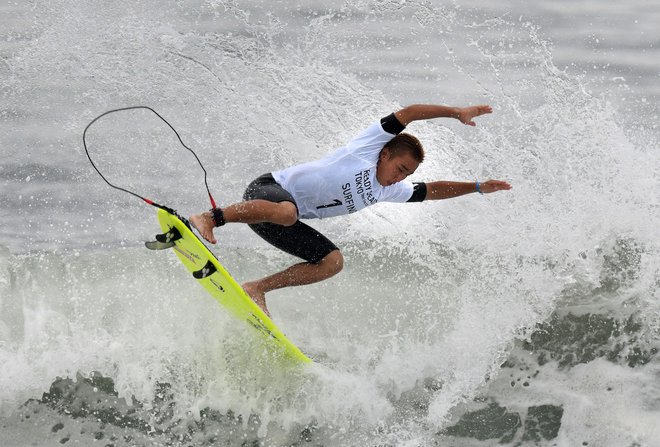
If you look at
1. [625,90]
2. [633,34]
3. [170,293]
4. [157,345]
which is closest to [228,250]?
[170,293]

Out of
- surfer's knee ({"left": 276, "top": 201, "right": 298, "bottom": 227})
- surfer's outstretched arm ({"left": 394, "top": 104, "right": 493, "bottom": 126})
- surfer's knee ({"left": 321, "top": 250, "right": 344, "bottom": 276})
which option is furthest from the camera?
surfer's knee ({"left": 321, "top": 250, "right": 344, "bottom": 276})

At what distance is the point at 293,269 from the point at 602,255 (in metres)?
A: 2.64

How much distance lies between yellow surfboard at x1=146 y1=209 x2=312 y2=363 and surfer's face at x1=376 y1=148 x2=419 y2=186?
1.13 m

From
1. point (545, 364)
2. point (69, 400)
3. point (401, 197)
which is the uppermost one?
point (401, 197)

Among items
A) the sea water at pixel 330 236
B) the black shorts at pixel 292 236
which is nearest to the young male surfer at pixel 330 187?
the black shorts at pixel 292 236

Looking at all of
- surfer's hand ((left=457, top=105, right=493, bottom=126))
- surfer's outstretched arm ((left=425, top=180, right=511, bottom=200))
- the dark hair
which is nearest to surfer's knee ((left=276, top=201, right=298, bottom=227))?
the dark hair

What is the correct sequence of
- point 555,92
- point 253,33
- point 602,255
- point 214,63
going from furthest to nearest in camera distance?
point 253,33
point 214,63
point 555,92
point 602,255

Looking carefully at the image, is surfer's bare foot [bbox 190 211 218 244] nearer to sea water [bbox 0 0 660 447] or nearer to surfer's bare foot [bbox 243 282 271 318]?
surfer's bare foot [bbox 243 282 271 318]

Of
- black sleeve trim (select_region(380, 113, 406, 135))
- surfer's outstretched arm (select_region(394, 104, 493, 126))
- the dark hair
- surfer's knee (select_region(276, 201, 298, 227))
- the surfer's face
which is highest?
surfer's outstretched arm (select_region(394, 104, 493, 126))

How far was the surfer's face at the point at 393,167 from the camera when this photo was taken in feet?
16.9

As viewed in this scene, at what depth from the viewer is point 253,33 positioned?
9523mm

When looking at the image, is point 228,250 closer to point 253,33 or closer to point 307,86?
point 307,86

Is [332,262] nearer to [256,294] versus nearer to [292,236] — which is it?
Answer: [292,236]

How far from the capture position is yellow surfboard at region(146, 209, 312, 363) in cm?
484
